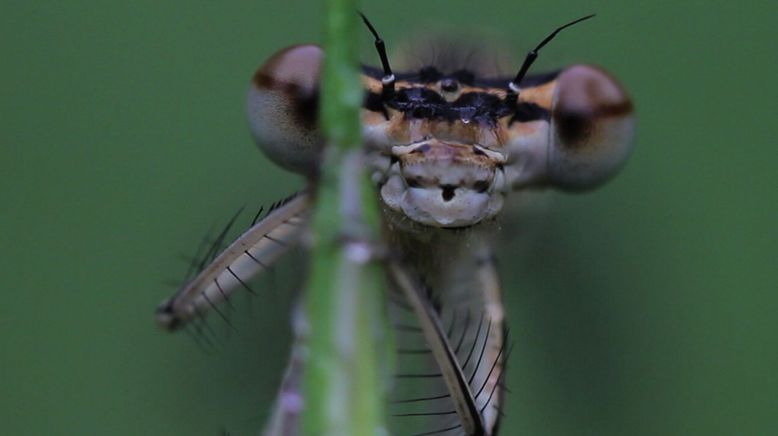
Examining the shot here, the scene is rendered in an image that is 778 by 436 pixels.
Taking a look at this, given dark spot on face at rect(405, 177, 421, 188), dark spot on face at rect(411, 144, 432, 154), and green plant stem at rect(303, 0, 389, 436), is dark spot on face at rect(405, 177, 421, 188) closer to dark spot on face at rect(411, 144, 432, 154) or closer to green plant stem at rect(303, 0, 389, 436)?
dark spot on face at rect(411, 144, 432, 154)

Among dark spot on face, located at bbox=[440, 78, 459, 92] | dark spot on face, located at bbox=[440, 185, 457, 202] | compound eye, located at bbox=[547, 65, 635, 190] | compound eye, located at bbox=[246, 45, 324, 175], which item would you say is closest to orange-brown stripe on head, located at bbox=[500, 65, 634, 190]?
compound eye, located at bbox=[547, 65, 635, 190]

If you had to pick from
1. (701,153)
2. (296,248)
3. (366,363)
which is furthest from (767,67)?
(366,363)

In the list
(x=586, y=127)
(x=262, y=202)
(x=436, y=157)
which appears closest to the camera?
(x=436, y=157)

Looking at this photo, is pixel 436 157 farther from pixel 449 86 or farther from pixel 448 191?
pixel 449 86

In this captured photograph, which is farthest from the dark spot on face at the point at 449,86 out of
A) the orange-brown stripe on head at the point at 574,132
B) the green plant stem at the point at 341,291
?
the green plant stem at the point at 341,291

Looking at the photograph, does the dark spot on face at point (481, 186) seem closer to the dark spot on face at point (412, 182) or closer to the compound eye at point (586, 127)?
the dark spot on face at point (412, 182)

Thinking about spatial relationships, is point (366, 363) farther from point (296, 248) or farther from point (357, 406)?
point (296, 248)

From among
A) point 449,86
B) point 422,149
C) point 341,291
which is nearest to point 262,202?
point 449,86

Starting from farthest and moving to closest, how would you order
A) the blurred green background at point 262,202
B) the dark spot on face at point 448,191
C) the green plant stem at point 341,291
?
the blurred green background at point 262,202, the dark spot on face at point 448,191, the green plant stem at point 341,291

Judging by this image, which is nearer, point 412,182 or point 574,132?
point 412,182
